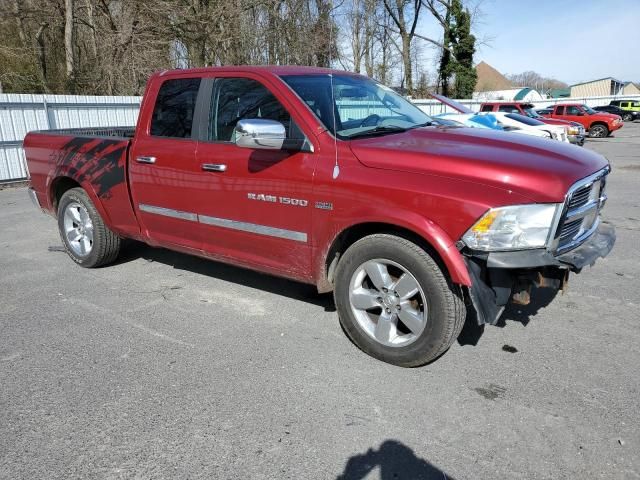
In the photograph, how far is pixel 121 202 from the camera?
4973 millimetres

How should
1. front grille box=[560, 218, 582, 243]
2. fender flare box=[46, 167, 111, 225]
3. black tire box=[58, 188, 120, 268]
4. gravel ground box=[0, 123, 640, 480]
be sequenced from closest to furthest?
gravel ground box=[0, 123, 640, 480] < front grille box=[560, 218, 582, 243] < fender flare box=[46, 167, 111, 225] < black tire box=[58, 188, 120, 268]

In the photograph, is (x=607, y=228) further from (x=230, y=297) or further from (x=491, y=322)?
(x=230, y=297)

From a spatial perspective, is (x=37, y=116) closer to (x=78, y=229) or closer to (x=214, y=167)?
(x=78, y=229)

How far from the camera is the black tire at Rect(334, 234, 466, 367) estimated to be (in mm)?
3154

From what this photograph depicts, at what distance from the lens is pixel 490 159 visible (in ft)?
10.3

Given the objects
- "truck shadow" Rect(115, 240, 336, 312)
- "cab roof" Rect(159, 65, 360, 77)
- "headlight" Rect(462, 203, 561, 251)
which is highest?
"cab roof" Rect(159, 65, 360, 77)

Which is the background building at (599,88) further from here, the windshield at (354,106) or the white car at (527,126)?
the windshield at (354,106)

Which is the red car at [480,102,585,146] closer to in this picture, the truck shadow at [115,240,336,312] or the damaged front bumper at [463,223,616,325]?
the truck shadow at [115,240,336,312]

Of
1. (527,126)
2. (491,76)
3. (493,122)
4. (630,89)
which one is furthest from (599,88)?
(493,122)

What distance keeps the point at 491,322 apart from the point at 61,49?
23710 millimetres

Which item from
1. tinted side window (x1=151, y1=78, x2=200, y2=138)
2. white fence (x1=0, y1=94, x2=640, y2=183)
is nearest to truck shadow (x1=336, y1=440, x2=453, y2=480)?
tinted side window (x1=151, y1=78, x2=200, y2=138)

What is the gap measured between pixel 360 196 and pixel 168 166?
1.92 meters

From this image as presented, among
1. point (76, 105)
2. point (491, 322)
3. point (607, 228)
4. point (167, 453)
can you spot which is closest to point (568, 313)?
point (607, 228)

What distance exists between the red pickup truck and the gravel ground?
447mm
